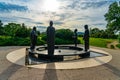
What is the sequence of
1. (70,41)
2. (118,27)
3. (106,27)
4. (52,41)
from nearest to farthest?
(52,41) → (70,41) → (118,27) → (106,27)

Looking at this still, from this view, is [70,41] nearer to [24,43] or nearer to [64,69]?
[24,43]

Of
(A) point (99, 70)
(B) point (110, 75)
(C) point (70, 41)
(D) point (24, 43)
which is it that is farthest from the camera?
(C) point (70, 41)

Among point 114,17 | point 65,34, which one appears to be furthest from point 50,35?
point 114,17

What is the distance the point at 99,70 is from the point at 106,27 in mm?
22755

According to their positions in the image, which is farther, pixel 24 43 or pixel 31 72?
pixel 24 43

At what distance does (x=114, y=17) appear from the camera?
1073 inches

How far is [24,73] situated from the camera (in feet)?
21.0

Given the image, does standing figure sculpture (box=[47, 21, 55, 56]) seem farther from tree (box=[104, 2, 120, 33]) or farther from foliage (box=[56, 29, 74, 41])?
tree (box=[104, 2, 120, 33])

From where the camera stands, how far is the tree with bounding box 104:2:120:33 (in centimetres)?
2686

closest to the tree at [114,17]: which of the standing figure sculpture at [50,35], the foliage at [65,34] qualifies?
the foliage at [65,34]

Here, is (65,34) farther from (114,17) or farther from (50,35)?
(50,35)

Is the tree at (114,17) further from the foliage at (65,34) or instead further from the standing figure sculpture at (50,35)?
the standing figure sculpture at (50,35)

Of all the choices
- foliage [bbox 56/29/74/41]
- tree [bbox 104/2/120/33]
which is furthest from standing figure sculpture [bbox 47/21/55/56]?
tree [bbox 104/2/120/33]

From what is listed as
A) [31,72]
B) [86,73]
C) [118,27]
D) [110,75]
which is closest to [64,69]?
[86,73]
